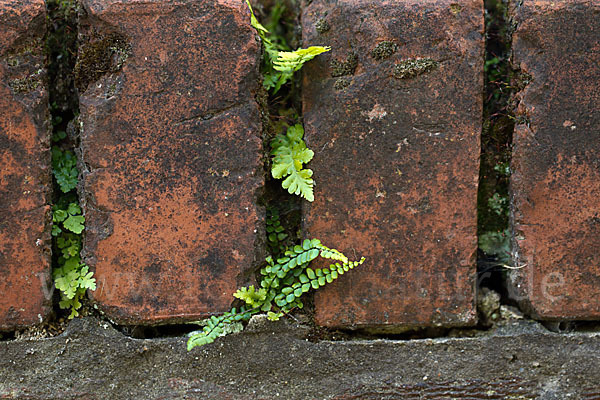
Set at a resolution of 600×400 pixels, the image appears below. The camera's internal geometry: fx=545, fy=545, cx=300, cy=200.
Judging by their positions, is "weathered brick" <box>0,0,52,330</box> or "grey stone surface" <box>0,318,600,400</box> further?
"grey stone surface" <box>0,318,600,400</box>

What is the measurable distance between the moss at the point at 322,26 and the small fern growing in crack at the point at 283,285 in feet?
2.93

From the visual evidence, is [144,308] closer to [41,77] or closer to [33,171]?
[33,171]

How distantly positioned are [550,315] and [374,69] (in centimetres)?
129

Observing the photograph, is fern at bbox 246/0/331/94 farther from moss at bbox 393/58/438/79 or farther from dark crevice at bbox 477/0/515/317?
dark crevice at bbox 477/0/515/317

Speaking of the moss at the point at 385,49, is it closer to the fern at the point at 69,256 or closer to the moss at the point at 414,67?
the moss at the point at 414,67

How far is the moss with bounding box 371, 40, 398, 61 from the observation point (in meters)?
2.26

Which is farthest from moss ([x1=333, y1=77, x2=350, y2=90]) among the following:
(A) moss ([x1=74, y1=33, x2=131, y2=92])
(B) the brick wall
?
(A) moss ([x1=74, y1=33, x2=131, y2=92])

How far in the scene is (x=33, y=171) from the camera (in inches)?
88.7

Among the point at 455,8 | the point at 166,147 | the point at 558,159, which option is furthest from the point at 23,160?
the point at 558,159

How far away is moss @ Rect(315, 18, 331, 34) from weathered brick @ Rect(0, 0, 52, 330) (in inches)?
44.9

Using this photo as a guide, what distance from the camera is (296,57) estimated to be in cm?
220

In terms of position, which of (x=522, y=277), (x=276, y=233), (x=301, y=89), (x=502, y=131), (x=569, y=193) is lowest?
(x=522, y=277)

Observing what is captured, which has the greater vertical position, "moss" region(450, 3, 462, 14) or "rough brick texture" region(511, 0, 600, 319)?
"moss" region(450, 3, 462, 14)

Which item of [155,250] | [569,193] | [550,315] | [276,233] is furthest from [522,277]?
[155,250]
